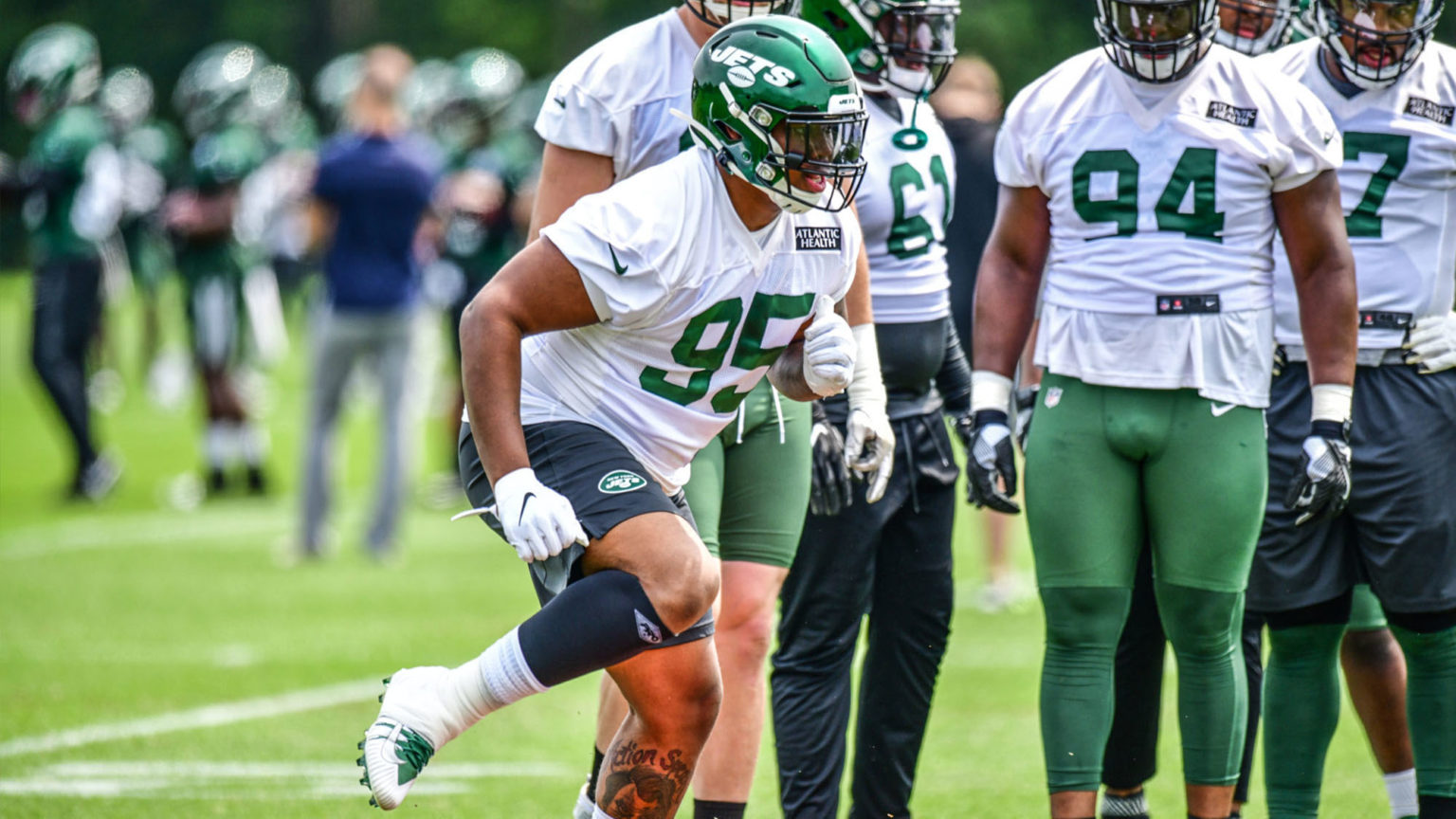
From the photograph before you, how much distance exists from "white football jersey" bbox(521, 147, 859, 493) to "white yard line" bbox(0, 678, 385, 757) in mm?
3495

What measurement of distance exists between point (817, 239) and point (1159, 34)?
0.96 m

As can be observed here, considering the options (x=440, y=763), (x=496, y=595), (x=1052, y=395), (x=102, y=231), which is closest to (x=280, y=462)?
(x=102, y=231)

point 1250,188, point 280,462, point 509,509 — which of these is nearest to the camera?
point 509,509

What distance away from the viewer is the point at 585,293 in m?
3.79

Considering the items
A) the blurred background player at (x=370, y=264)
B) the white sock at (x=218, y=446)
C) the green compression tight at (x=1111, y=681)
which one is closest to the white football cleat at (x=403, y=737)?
the green compression tight at (x=1111, y=681)

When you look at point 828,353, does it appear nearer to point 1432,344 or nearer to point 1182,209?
point 1182,209

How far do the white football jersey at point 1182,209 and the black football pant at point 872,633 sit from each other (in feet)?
2.09

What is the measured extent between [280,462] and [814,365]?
41.7 ft

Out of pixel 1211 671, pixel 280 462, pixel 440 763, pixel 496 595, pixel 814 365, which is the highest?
pixel 814 365

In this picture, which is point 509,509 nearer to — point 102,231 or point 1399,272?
point 1399,272

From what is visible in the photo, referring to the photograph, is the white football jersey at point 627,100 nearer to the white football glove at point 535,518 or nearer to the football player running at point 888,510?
the football player running at point 888,510

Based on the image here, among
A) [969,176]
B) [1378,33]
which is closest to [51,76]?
[969,176]

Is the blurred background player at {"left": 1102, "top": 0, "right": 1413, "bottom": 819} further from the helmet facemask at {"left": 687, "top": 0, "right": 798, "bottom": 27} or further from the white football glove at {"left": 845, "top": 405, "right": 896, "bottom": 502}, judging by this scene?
the helmet facemask at {"left": 687, "top": 0, "right": 798, "bottom": 27}

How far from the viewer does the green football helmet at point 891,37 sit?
4.77 meters
